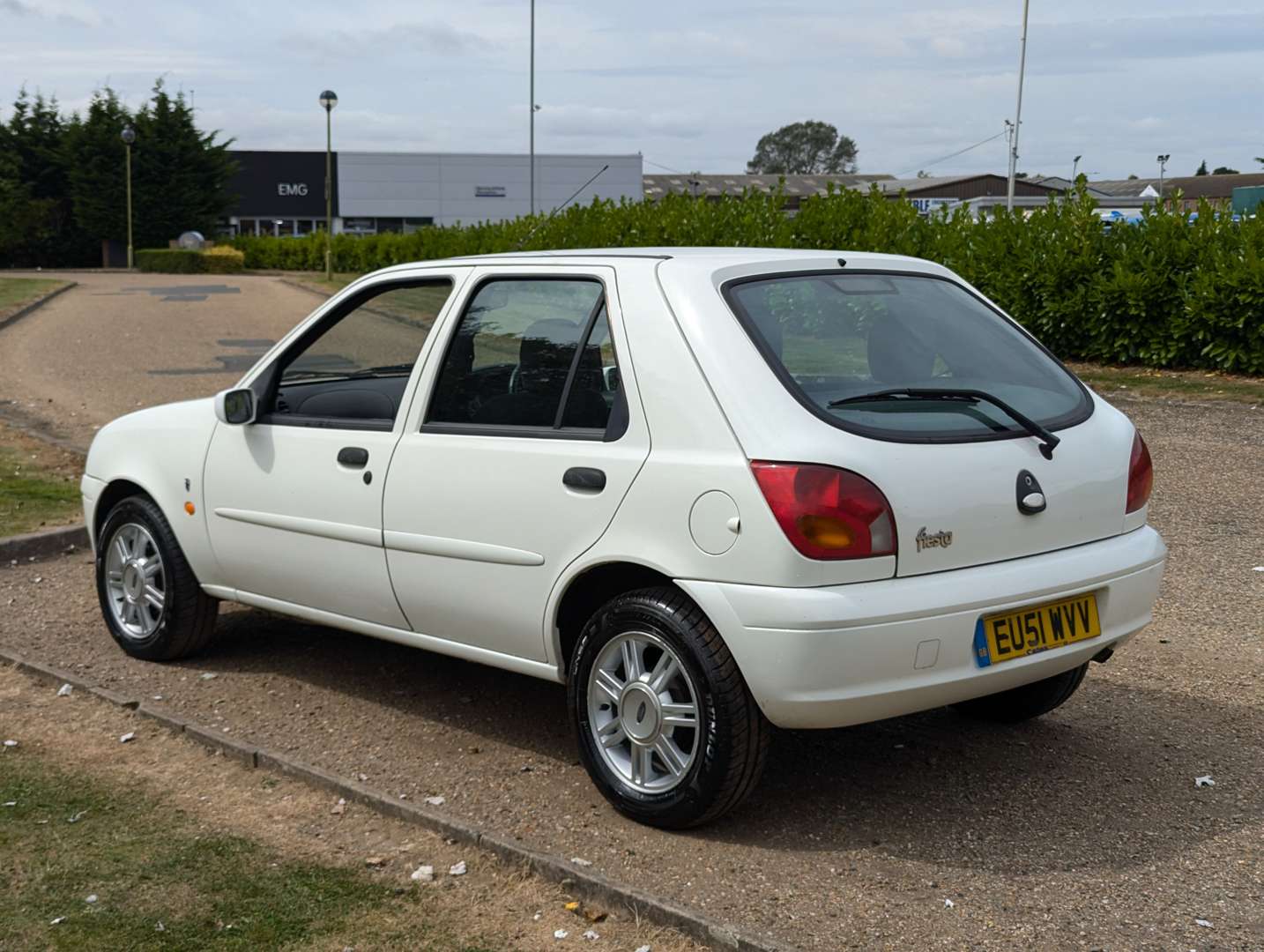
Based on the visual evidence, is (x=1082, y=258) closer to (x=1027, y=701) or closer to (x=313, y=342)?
(x=1027, y=701)

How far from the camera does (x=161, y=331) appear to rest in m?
22.6

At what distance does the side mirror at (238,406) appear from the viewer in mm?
5637

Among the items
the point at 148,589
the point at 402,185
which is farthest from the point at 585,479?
the point at 402,185

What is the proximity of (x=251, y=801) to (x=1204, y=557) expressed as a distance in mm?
5259

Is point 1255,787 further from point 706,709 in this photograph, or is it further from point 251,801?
point 251,801

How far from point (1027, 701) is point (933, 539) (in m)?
1.42

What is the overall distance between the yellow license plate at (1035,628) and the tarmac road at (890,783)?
1.75ft

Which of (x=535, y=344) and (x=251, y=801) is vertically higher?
(x=535, y=344)

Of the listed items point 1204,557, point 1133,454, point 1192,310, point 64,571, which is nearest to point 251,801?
point 1133,454

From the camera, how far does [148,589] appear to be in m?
6.15

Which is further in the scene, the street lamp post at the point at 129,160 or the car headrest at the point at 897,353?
the street lamp post at the point at 129,160

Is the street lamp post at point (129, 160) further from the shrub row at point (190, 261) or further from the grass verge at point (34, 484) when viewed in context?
the grass verge at point (34, 484)

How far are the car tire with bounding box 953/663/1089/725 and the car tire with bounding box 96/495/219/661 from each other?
3102 mm

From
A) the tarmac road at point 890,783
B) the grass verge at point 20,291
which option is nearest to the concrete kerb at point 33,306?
the grass verge at point 20,291
